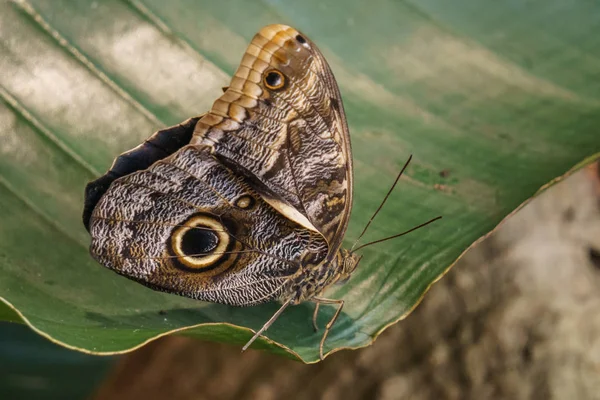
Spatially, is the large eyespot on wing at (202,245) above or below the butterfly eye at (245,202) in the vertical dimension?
below

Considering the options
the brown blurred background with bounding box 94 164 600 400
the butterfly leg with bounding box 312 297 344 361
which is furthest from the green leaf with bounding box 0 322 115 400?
the butterfly leg with bounding box 312 297 344 361

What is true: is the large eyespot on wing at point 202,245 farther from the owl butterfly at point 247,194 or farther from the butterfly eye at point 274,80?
the butterfly eye at point 274,80

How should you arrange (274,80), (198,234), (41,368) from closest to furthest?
(274,80)
(198,234)
(41,368)

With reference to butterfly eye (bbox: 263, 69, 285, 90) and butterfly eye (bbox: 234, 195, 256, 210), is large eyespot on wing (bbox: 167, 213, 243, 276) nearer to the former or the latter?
butterfly eye (bbox: 234, 195, 256, 210)

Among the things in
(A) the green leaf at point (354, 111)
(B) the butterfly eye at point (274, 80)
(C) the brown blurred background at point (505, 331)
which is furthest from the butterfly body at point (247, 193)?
(C) the brown blurred background at point (505, 331)

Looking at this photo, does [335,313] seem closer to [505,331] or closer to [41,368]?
[505,331]

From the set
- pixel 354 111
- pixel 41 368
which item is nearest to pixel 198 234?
pixel 354 111
